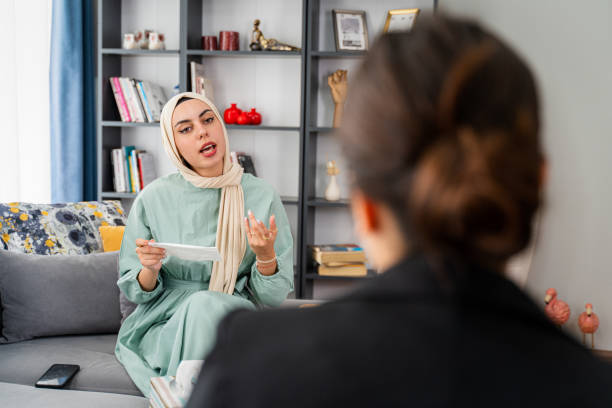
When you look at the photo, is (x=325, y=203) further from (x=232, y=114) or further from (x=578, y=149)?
(x=578, y=149)

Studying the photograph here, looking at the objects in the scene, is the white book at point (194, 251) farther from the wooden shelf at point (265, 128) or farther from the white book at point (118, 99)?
the white book at point (118, 99)

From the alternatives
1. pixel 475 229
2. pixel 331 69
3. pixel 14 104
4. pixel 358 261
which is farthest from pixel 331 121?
pixel 475 229

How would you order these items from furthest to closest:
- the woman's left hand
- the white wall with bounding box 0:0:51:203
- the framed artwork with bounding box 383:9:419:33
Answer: the framed artwork with bounding box 383:9:419:33 → the white wall with bounding box 0:0:51:203 → the woman's left hand

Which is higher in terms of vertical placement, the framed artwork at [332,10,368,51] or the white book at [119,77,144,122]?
the framed artwork at [332,10,368,51]

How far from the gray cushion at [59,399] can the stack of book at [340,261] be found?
5.43 feet

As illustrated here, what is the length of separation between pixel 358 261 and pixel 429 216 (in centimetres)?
278

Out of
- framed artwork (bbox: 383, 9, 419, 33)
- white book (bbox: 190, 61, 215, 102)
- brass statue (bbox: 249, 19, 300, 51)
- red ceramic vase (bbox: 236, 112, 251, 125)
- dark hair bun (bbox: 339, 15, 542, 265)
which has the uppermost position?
framed artwork (bbox: 383, 9, 419, 33)

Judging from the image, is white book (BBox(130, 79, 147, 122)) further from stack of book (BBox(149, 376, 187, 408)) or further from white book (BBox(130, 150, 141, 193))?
stack of book (BBox(149, 376, 187, 408))

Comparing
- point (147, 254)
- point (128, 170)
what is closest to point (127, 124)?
point (128, 170)

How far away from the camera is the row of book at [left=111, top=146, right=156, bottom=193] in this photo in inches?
133

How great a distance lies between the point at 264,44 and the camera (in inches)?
128

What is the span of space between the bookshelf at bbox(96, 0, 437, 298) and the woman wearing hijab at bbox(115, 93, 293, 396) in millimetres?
1241

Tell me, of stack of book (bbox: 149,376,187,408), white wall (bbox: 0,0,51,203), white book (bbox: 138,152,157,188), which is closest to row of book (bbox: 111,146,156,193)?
white book (bbox: 138,152,157,188)

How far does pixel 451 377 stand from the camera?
18.6 inches
